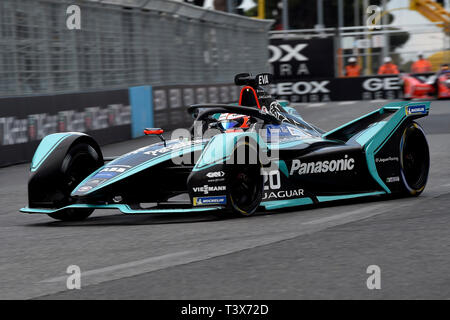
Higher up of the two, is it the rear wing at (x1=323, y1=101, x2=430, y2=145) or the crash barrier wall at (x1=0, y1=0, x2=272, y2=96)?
the crash barrier wall at (x1=0, y1=0, x2=272, y2=96)

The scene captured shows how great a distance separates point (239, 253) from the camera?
5.59m

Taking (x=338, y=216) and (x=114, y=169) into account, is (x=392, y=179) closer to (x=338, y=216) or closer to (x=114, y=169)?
(x=338, y=216)

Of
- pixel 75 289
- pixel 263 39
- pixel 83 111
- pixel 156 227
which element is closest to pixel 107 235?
pixel 156 227

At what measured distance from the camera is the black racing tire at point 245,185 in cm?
716

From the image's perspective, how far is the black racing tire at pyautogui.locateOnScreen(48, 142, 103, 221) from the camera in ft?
23.9

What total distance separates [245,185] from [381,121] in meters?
1.95

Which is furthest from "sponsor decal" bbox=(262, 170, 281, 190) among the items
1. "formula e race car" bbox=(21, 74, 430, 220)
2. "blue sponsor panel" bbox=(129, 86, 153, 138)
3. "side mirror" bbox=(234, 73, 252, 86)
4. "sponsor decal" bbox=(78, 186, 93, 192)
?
"blue sponsor panel" bbox=(129, 86, 153, 138)

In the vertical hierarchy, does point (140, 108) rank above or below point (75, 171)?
above

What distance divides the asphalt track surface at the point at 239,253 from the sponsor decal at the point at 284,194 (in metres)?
0.15

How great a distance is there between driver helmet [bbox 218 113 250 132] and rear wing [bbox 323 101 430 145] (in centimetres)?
93

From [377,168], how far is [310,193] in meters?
0.83

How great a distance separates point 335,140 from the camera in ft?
27.8

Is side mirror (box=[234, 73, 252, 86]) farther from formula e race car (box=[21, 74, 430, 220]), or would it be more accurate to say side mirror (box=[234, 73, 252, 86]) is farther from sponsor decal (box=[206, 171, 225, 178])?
sponsor decal (box=[206, 171, 225, 178])

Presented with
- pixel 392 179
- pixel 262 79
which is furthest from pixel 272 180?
pixel 262 79
